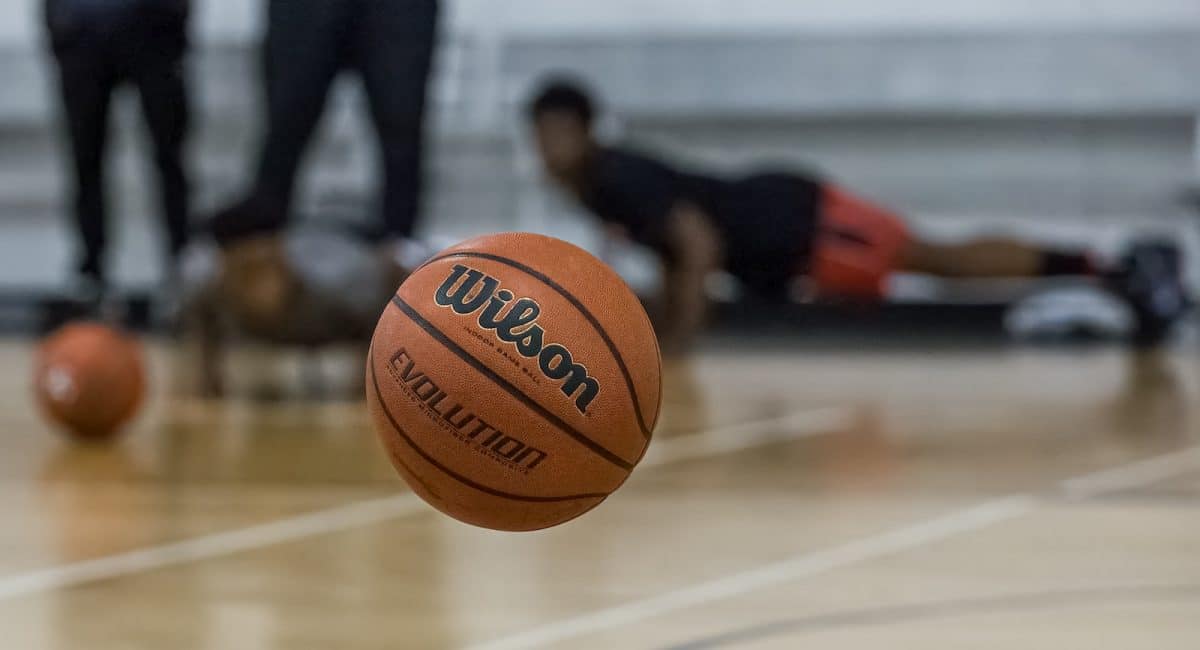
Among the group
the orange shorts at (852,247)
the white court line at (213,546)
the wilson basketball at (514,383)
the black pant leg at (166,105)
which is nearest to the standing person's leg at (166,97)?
the black pant leg at (166,105)

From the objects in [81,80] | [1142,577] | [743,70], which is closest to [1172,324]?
[743,70]

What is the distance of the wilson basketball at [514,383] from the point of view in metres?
0.98

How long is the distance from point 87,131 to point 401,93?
72 cm

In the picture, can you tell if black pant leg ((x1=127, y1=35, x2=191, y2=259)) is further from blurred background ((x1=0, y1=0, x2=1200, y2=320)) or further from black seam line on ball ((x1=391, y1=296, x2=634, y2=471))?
blurred background ((x1=0, y1=0, x2=1200, y2=320))

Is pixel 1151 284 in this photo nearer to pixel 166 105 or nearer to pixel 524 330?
pixel 166 105

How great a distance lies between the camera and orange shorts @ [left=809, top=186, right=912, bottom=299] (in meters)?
3.90

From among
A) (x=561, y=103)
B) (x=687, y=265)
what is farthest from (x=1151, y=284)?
(x=561, y=103)

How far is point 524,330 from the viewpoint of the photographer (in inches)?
38.6

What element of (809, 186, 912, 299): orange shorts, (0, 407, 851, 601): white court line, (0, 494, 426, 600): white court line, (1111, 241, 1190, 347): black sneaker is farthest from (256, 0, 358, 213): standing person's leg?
(1111, 241, 1190, 347): black sneaker

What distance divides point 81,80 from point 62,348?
0.84m

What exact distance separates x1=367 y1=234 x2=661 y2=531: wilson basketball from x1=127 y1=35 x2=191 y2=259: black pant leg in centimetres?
189

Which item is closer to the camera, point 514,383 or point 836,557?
point 514,383

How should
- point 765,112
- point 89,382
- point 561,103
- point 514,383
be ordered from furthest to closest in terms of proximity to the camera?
point 765,112 < point 561,103 < point 89,382 < point 514,383

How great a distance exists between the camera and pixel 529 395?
3.18ft
